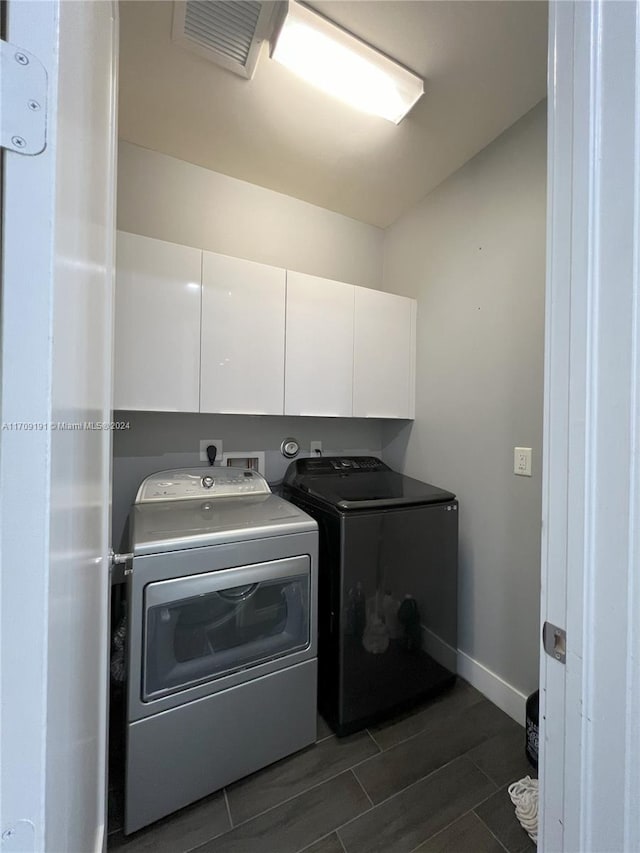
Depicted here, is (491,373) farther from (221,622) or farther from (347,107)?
(221,622)

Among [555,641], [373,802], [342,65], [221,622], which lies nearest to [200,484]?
[221,622]

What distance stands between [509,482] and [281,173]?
2010 millimetres

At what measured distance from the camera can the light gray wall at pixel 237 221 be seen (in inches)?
66.4

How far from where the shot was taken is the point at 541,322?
142cm

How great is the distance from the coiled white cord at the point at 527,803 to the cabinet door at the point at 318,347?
161cm

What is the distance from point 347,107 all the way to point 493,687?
2.72 meters

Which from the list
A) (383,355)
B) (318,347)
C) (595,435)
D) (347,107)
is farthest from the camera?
(383,355)

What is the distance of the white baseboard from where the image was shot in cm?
146

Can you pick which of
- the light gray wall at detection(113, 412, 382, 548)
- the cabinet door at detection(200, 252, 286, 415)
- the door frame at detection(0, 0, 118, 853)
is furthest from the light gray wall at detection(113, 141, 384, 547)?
A: the door frame at detection(0, 0, 118, 853)

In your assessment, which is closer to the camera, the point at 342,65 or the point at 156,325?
the point at 342,65

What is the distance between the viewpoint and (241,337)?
63.6 inches

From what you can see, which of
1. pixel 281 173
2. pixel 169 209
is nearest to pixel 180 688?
pixel 169 209

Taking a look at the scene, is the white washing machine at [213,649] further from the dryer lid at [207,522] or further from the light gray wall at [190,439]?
the light gray wall at [190,439]

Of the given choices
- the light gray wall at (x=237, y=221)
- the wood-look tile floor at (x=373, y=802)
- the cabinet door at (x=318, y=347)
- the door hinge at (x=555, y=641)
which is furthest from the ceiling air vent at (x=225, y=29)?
the wood-look tile floor at (x=373, y=802)
